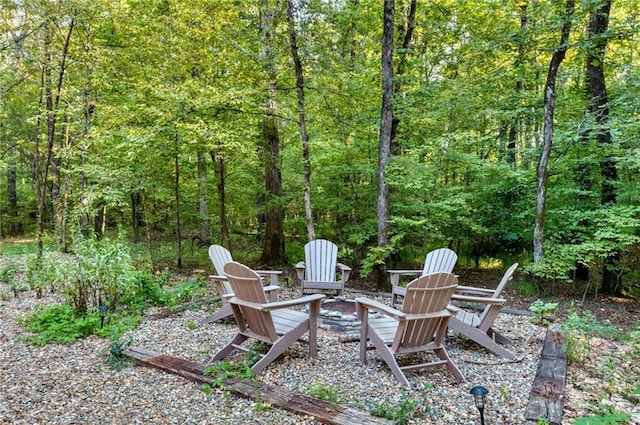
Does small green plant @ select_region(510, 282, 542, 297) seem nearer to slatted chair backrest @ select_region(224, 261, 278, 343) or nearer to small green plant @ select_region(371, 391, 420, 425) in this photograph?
small green plant @ select_region(371, 391, 420, 425)

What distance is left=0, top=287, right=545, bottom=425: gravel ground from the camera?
216 cm

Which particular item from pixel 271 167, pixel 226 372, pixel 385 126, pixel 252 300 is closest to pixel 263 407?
pixel 226 372

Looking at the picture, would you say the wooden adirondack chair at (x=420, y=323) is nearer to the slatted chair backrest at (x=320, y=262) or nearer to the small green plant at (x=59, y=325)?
the slatted chair backrest at (x=320, y=262)

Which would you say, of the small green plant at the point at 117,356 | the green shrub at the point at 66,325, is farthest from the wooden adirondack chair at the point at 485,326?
the green shrub at the point at 66,325

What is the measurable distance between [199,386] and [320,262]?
8.61 ft

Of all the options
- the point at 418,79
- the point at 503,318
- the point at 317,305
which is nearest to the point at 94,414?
the point at 317,305

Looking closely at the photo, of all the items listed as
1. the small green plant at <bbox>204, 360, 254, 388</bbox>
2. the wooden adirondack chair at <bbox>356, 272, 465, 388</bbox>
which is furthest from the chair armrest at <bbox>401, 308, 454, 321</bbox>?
the small green plant at <bbox>204, 360, 254, 388</bbox>

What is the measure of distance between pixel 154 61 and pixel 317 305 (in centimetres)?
555

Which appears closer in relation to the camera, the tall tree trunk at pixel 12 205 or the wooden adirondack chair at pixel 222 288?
the wooden adirondack chair at pixel 222 288

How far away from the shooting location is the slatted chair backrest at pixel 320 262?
16.1 ft

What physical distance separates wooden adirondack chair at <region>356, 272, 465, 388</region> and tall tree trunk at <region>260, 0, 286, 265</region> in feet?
13.1

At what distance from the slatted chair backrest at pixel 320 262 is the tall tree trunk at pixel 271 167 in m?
1.85

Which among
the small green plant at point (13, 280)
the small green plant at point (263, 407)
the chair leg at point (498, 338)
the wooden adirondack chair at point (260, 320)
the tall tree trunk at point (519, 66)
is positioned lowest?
the chair leg at point (498, 338)

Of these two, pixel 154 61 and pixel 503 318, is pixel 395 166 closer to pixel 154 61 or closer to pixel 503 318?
pixel 503 318
